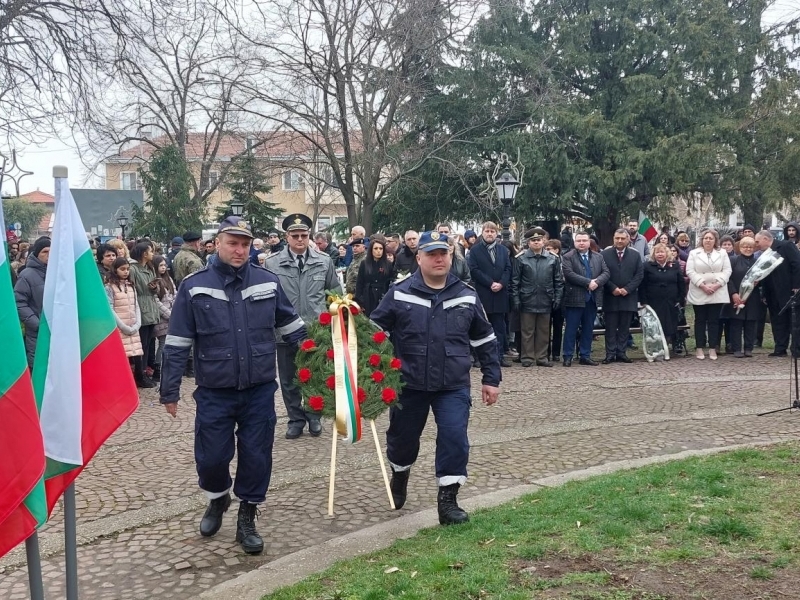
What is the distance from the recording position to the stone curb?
4168 mm

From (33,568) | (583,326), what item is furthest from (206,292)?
(583,326)

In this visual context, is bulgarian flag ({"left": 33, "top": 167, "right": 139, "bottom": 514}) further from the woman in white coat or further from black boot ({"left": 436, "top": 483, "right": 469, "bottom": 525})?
the woman in white coat

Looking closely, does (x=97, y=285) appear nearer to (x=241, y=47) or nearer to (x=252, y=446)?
(x=252, y=446)

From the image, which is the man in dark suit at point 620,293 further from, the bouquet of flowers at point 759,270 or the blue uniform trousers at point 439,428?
the blue uniform trousers at point 439,428

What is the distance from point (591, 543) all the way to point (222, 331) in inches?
102

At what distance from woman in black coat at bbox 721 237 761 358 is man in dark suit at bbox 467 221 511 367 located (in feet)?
12.5

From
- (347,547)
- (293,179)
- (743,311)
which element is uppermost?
(293,179)

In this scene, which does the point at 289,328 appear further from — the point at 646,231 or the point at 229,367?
the point at 646,231

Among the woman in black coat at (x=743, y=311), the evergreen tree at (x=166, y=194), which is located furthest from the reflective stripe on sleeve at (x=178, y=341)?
the evergreen tree at (x=166, y=194)

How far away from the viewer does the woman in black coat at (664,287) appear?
12.5 m

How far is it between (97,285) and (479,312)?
9.01 ft

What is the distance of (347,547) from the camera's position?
15.5ft

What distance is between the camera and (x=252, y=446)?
494 centimetres

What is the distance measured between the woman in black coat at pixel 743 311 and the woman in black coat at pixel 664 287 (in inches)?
33.5
